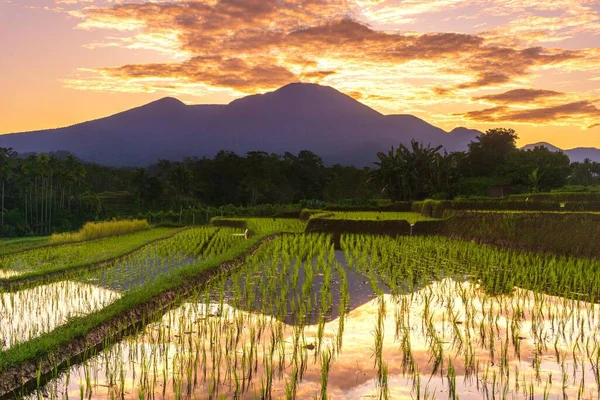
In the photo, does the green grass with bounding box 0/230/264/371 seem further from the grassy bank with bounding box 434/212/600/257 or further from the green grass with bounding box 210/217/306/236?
the green grass with bounding box 210/217/306/236

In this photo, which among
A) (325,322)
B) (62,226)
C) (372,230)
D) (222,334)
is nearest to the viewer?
(222,334)

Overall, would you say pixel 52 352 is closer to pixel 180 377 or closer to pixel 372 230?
pixel 180 377

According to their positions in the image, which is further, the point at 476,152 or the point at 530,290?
the point at 476,152

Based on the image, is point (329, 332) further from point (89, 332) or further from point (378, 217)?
point (378, 217)

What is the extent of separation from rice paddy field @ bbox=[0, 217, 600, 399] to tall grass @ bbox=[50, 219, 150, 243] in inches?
370

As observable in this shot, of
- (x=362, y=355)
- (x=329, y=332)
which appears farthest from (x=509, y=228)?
(x=362, y=355)

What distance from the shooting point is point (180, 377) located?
6121 mm

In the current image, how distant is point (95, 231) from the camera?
85.4 ft

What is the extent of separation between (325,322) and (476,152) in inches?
2180

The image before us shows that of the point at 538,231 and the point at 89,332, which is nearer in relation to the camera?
the point at 89,332

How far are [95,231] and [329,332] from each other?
809 inches

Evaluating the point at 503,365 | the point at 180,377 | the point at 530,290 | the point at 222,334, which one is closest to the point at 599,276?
the point at 530,290

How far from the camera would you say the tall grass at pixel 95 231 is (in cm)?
2409

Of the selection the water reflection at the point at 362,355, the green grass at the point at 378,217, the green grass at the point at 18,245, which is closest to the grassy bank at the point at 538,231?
the green grass at the point at 378,217
